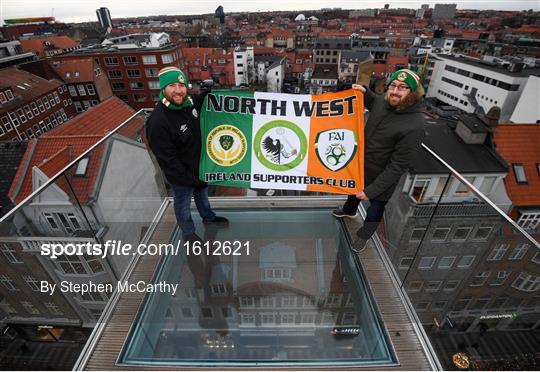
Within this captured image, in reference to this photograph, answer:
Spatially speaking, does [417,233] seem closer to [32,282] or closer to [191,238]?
[191,238]

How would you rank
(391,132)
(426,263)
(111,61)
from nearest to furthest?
(391,132)
(426,263)
(111,61)

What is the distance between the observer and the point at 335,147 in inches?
121

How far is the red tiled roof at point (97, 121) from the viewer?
988 cm

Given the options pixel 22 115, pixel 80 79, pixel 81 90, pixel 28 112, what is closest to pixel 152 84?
pixel 80 79

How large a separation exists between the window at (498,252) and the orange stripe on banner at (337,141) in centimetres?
139

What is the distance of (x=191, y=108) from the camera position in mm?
2922

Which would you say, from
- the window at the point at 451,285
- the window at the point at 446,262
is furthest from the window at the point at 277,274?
the window at the point at 451,285

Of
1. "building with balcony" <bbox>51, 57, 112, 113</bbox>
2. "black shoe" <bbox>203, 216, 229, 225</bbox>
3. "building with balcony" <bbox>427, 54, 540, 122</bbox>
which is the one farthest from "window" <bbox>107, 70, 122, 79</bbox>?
"building with balcony" <bbox>427, 54, 540, 122</bbox>

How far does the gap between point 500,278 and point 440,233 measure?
3.86 feet

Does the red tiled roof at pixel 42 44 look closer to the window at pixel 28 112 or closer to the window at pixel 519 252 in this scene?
the window at pixel 28 112

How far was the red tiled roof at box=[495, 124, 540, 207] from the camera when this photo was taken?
824cm

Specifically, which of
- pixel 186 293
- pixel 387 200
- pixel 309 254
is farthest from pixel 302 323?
pixel 387 200

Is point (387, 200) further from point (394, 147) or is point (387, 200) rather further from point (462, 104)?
point (462, 104)

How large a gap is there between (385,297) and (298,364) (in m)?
1.13
